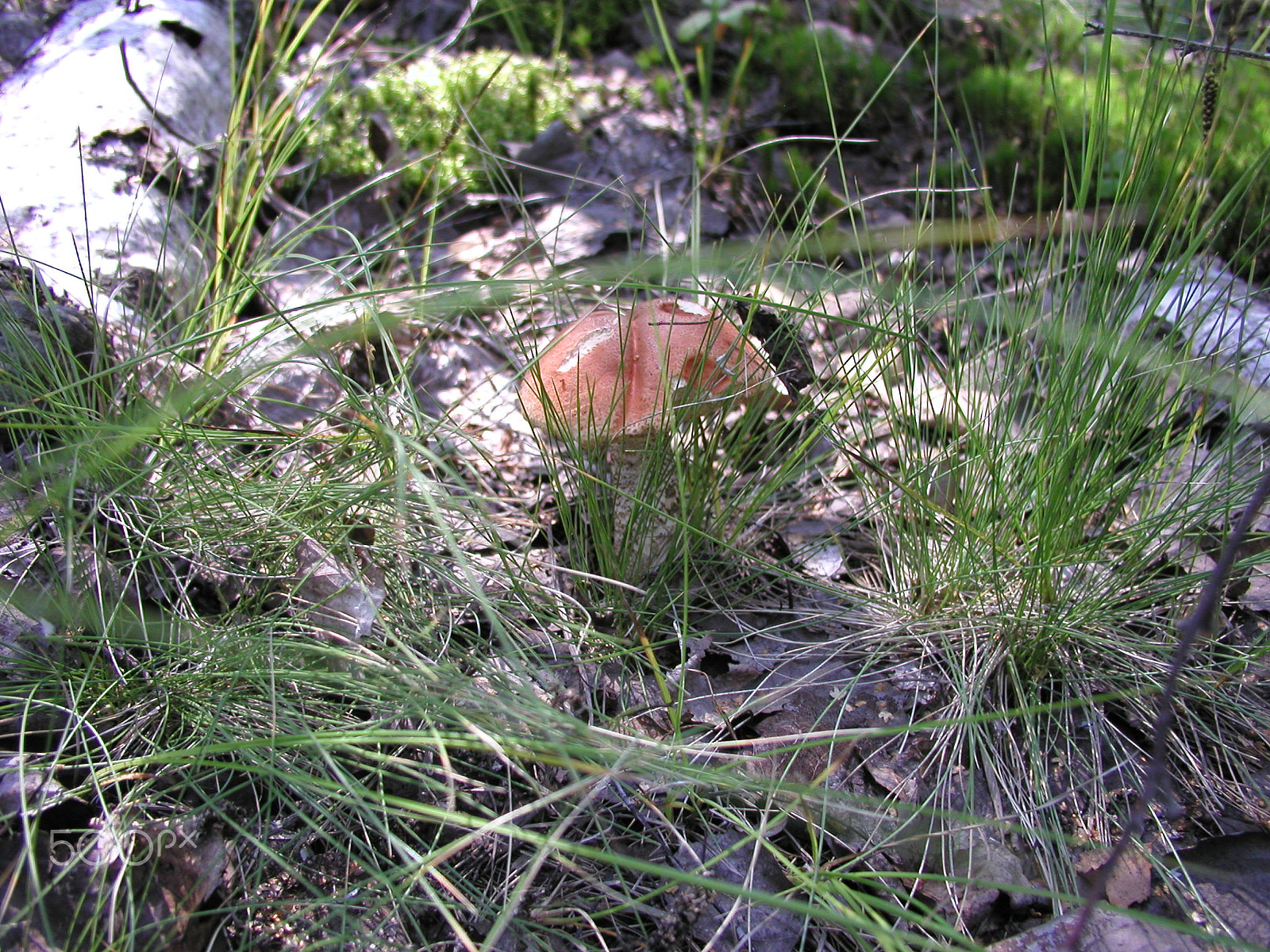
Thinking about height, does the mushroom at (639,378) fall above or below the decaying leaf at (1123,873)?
above

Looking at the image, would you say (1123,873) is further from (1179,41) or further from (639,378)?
(1179,41)

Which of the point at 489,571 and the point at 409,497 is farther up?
the point at 409,497

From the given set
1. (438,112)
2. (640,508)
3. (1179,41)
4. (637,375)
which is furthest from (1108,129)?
(438,112)

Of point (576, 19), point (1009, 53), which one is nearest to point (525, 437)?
point (576, 19)

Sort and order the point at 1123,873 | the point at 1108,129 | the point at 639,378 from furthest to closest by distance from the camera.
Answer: the point at 1108,129
the point at 639,378
the point at 1123,873

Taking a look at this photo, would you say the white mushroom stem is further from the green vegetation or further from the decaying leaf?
the decaying leaf

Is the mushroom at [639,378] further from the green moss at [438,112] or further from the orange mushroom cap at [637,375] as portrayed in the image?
the green moss at [438,112]

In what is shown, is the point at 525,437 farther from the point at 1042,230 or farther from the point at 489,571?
the point at 1042,230

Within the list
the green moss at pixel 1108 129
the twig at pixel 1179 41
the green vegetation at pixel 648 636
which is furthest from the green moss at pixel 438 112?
the twig at pixel 1179 41
